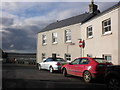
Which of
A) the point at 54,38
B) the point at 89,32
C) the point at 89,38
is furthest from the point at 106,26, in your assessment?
the point at 54,38

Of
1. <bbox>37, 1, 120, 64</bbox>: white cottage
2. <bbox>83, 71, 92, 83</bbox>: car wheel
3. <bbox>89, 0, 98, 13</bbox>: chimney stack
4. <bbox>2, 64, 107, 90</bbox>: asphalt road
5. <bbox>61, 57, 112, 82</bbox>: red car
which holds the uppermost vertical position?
<bbox>89, 0, 98, 13</bbox>: chimney stack

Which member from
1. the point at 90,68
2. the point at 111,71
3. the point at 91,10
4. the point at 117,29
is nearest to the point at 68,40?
the point at 91,10

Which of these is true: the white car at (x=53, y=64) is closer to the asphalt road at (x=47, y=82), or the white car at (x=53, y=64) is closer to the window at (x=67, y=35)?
the asphalt road at (x=47, y=82)

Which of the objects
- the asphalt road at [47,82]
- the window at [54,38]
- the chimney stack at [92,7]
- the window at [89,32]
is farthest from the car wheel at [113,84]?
the window at [54,38]

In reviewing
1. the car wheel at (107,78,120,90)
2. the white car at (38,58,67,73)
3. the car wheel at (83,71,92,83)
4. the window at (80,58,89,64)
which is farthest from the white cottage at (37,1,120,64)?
the car wheel at (107,78,120,90)

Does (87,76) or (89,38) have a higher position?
(89,38)

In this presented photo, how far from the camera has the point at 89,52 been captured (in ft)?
63.3

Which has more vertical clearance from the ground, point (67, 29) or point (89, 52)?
point (67, 29)

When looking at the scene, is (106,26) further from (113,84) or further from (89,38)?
(113,84)

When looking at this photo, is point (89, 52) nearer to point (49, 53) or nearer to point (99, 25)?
point (99, 25)

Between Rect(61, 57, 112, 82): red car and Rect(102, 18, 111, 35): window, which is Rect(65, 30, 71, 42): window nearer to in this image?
Rect(102, 18, 111, 35): window

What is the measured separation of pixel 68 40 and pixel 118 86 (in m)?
16.5

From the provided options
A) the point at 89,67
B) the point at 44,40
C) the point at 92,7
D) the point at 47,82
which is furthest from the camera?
the point at 44,40

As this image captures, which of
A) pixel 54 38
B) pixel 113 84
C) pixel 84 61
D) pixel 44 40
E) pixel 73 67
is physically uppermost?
pixel 54 38
